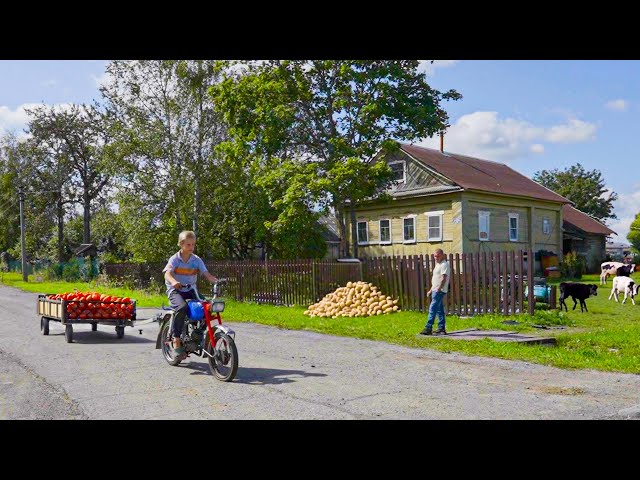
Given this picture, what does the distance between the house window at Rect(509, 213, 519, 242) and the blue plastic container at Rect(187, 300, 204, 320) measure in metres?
31.0

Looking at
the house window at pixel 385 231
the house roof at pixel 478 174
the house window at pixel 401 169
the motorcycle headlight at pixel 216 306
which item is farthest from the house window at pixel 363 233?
the motorcycle headlight at pixel 216 306

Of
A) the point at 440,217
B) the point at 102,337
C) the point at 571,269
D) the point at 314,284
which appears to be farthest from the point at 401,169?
the point at 102,337

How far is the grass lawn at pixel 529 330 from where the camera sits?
Answer: 9.71 metres

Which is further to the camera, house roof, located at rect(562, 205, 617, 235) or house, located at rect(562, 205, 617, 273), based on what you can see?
house roof, located at rect(562, 205, 617, 235)

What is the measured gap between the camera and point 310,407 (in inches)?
254

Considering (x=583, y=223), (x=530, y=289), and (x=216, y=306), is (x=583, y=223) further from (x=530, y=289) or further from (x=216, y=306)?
(x=216, y=306)

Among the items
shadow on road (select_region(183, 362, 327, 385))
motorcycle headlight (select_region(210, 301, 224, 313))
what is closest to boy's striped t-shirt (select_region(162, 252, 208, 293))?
motorcycle headlight (select_region(210, 301, 224, 313))

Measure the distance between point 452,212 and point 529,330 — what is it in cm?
2103

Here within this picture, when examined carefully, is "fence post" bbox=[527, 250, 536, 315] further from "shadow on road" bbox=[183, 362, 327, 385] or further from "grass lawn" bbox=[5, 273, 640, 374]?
"shadow on road" bbox=[183, 362, 327, 385]

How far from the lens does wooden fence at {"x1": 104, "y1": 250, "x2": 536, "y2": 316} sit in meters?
14.9

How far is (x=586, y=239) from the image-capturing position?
153 ft

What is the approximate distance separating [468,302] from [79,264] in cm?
3554
